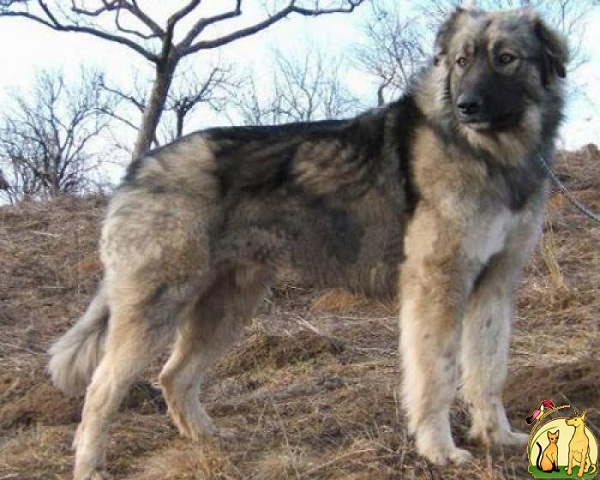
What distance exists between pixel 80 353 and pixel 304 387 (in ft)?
5.60

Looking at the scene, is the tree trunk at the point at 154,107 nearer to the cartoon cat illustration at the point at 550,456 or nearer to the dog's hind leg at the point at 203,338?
the dog's hind leg at the point at 203,338

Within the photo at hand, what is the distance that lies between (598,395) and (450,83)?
77.4 inches

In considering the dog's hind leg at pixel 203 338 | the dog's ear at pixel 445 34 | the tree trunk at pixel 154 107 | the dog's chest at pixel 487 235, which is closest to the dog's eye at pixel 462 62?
the dog's ear at pixel 445 34

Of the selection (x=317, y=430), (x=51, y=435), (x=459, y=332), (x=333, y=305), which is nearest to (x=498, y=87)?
(x=459, y=332)

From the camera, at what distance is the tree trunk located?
816 inches

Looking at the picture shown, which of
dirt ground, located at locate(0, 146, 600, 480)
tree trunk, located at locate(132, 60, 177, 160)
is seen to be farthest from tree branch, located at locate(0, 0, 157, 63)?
dirt ground, located at locate(0, 146, 600, 480)

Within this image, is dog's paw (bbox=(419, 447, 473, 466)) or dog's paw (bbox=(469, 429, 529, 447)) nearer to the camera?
dog's paw (bbox=(419, 447, 473, 466))

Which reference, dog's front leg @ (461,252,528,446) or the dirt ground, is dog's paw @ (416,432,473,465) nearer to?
the dirt ground

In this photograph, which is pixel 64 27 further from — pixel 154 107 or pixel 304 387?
pixel 304 387

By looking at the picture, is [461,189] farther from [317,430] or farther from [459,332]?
[317,430]

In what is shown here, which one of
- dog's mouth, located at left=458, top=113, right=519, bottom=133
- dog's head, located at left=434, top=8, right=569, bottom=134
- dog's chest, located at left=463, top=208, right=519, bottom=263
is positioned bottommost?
dog's chest, located at left=463, top=208, right=519, bottom=263

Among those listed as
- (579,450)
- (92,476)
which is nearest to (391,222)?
(579,450)

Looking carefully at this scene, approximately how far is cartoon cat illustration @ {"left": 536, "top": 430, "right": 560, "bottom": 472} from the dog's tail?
7.79 feet

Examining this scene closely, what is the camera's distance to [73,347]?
445 centimetres
